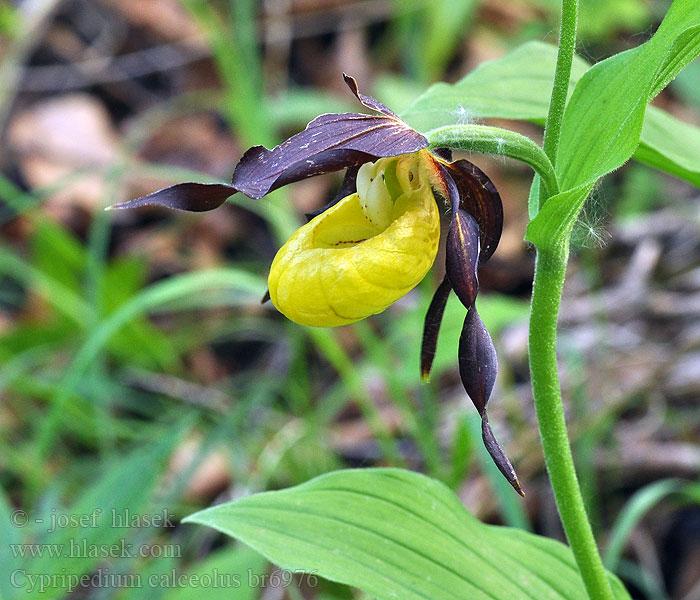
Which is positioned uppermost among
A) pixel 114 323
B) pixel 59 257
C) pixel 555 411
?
pixel 59 257

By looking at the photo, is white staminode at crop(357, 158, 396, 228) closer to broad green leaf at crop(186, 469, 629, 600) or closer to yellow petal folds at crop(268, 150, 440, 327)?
yellow petal folds at crop(268, 150, 440, 327)

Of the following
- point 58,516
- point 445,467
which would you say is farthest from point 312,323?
point 445,467

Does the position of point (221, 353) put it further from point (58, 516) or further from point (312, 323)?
point (312, 323)

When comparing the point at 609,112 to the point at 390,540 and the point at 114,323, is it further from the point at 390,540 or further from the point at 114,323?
the point at 114,323

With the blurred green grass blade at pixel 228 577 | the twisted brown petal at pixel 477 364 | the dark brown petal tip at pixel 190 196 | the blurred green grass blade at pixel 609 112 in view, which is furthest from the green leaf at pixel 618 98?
the blurred green grass blade at pixel 228 577

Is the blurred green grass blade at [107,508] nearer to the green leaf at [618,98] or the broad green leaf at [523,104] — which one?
the broad green leaf at [523,104]
